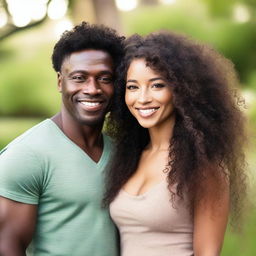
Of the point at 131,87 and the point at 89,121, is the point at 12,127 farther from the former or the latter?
the point at 131,87

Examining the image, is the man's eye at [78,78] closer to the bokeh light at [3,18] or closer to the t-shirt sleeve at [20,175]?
the t-shirt sleeve at [20,175]

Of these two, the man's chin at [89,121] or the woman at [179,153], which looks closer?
the woman at [179,153]

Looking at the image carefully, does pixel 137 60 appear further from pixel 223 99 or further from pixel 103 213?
pixel 103 213

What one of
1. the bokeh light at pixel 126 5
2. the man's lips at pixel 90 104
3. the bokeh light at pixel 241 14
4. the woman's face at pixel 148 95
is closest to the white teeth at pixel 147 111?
the woman's face at pixel 148 95

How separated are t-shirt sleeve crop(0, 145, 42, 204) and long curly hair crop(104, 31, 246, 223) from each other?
0.27 meters

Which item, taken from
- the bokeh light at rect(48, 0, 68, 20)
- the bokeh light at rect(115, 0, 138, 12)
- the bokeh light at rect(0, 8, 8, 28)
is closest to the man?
the bokeh light at rect(0, 8, 8, 28)

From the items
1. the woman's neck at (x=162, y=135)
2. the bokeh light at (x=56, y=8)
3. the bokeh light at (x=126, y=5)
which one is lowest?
the woman's neck at (x=162, y=135)

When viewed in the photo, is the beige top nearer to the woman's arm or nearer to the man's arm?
the woman's arm

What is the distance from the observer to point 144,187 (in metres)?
2.66

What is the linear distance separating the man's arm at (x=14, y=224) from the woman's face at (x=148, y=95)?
0.51 meters

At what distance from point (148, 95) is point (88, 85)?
273 millimetres

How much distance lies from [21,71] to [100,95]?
5.87 meters

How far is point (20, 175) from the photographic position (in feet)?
8.67

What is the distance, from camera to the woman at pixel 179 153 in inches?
101
